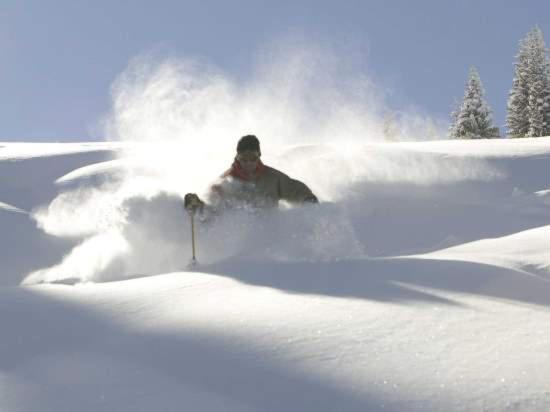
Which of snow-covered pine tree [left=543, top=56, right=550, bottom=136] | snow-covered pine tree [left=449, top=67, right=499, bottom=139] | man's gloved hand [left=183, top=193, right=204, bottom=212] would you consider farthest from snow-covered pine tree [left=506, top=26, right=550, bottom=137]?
man's gloved hand [left=183, top=193, right=204, bottom=212]

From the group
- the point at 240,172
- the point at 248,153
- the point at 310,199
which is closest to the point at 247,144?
the point at 248,153

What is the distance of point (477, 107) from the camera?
108ft

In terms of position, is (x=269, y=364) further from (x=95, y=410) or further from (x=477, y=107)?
(x=477, y=107)

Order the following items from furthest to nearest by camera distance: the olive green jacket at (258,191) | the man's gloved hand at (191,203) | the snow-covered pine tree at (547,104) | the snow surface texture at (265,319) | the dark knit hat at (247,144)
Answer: the snow-covered pine tree at (547,104)
the dark knit hat at (247,144)
the olive green jacket at (258,191)
the man's gloved hand at (191,203)
the snow surface texture at (265,319)

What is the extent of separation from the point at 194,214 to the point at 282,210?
0.87 m

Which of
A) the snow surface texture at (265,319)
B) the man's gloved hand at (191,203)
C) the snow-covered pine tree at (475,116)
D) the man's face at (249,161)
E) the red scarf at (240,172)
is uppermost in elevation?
the snow-covered pine tree at (475,116)

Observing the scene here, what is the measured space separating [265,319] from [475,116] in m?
33.9

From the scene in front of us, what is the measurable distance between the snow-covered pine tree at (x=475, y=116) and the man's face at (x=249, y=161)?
29.9m

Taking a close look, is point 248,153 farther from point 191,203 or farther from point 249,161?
point 191,203

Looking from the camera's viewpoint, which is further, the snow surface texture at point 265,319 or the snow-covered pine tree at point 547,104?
the snow-covered pine tree at point 547,104

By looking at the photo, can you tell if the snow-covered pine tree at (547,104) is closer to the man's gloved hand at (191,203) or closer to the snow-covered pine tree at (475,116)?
the snow-covered pine tree at (475,116)

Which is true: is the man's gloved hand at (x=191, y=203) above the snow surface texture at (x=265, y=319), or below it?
above

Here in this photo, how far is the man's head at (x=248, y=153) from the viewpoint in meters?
5.24

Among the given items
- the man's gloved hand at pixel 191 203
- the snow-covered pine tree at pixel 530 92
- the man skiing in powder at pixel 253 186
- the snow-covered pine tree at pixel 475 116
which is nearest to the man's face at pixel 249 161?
the man skiing in powder at pixel 253 186
